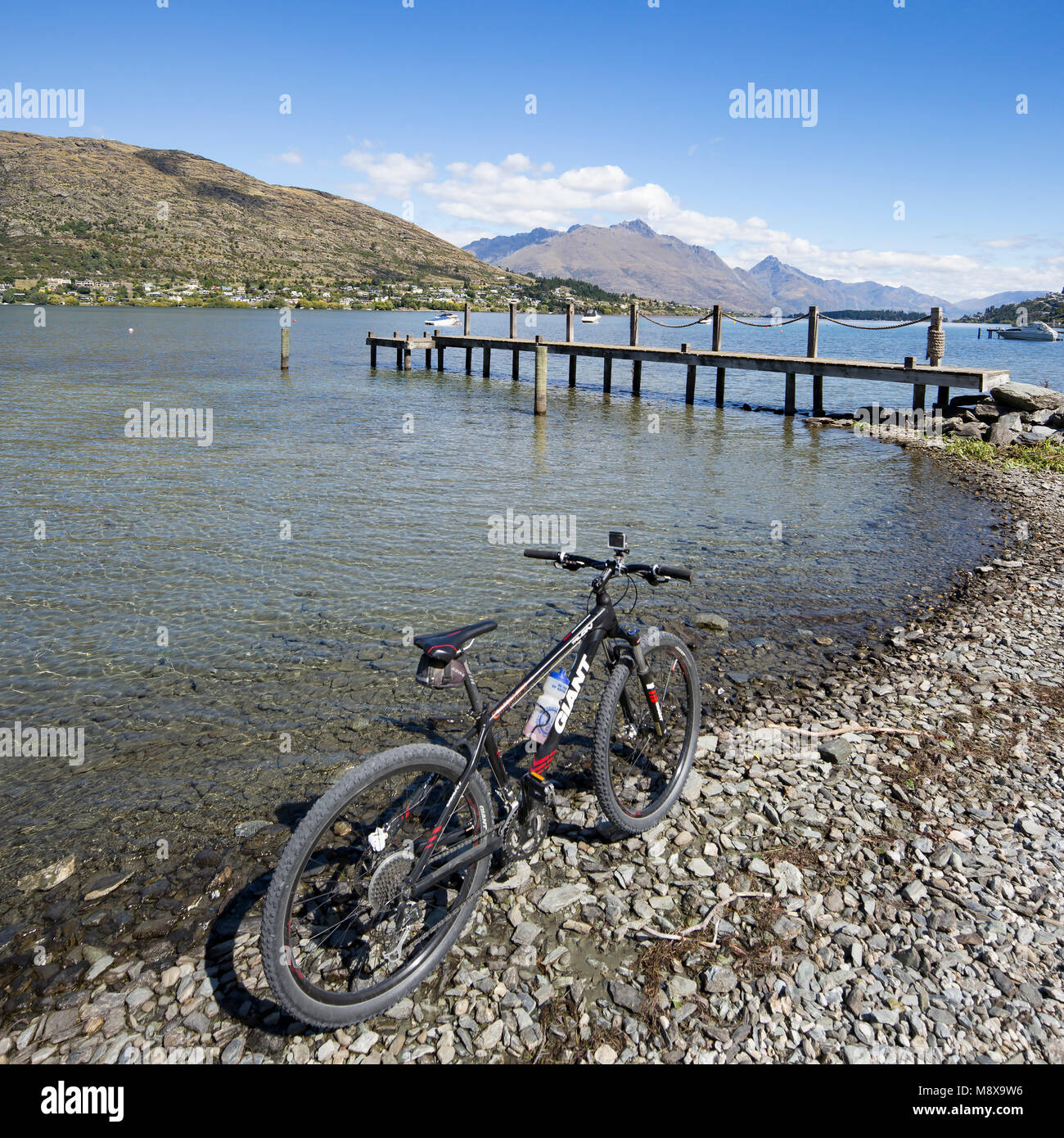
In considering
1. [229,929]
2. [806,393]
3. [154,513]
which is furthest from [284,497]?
[806,393]

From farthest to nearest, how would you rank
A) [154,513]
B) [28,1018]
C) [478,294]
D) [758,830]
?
[478,294] < [154,513] < [758,830] < [28,1018]

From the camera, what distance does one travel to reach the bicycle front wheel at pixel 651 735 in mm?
5000

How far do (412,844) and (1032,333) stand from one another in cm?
16217

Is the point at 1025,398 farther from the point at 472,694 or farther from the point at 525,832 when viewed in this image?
the point at 472,694

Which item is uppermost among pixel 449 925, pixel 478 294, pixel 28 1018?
pixel 478 294

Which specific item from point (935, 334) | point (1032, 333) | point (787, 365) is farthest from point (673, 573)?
point (1032, 333)

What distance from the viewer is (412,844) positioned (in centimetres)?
370

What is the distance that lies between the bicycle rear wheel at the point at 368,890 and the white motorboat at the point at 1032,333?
156878mm

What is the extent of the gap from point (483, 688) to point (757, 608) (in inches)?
163

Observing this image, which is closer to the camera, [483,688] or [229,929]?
[229,929]

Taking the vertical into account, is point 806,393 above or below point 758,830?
above

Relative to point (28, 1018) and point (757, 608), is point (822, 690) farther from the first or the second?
point (28, 1018)
